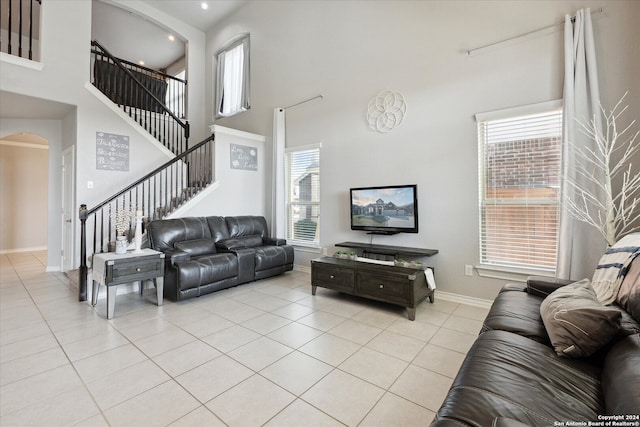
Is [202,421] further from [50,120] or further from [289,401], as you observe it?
[50,120]

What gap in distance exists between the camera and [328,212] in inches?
192

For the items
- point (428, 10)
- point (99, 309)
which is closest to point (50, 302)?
point (99, 309)

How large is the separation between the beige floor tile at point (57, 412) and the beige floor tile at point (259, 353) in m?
0.92

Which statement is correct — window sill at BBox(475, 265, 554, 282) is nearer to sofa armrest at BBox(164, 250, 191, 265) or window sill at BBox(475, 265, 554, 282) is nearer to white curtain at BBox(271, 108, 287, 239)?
white curtain at BBox(271, 108, 287, 239)

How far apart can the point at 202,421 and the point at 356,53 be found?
4845mm

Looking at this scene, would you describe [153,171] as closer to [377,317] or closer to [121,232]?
[121,232]

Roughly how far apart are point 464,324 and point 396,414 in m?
1.62

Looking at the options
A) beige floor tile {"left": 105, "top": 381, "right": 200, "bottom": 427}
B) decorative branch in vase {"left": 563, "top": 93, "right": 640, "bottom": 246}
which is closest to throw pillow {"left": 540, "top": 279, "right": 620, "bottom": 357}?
decorative branch in vase {"left": 563, "top": 93, "right": 640, "bottom": 246}

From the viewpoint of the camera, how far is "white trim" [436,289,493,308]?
3418mm

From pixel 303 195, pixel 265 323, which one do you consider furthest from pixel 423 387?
pixel 303 195

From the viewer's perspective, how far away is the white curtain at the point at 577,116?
2738mm

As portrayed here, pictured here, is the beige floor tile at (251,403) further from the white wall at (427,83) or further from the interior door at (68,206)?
the interior door at (68,206)

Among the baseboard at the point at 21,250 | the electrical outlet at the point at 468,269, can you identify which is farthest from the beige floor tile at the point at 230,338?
the baseboard at the point at 21,250

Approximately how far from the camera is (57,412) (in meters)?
1.67
